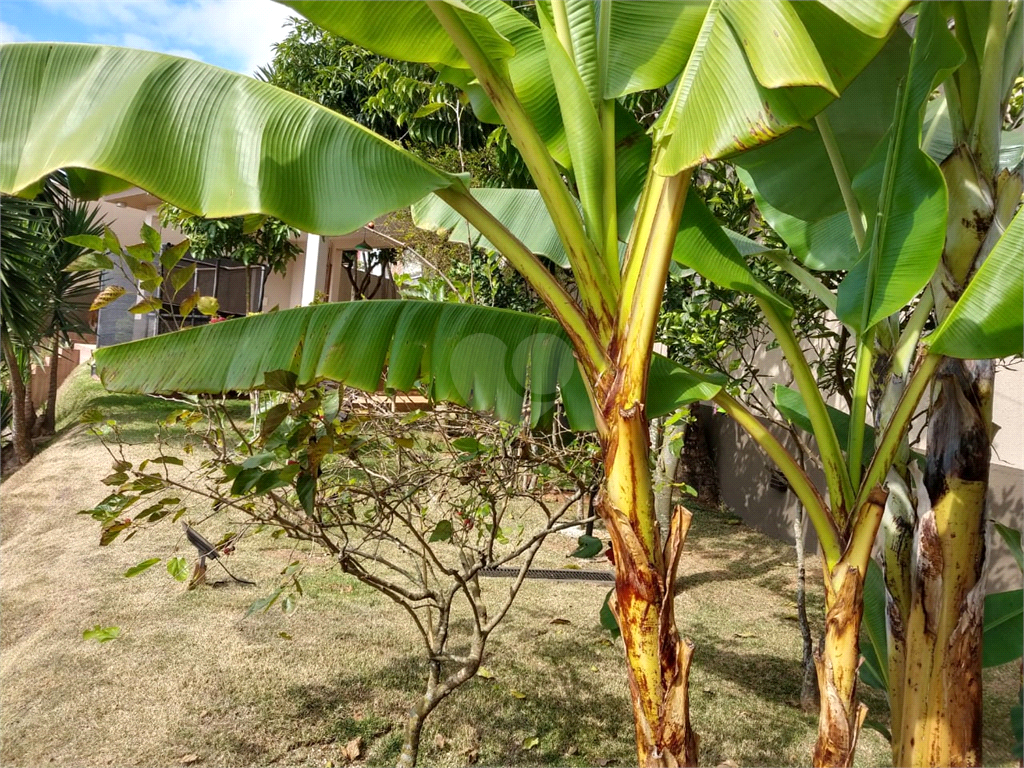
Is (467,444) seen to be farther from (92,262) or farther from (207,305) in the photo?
(92,262)

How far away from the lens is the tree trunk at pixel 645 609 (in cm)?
219

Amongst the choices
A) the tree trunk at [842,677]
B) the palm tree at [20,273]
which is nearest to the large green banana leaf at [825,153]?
the tree trunk at [842,677]

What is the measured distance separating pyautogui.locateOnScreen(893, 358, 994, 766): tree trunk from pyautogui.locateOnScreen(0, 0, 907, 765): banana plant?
34 centimetres

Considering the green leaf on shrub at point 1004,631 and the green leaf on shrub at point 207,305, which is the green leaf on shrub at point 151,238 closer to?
the green leaf on shrub at point 207,305

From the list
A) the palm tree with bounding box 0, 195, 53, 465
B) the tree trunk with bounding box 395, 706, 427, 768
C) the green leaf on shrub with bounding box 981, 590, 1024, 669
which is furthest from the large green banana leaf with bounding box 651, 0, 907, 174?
the palm tree with bounding box 0, 195, 53, 465

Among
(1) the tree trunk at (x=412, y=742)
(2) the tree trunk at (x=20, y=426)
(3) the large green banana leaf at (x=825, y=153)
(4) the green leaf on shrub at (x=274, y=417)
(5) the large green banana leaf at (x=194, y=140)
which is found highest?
(3) the large green banana leaf at (x=825, y=153)

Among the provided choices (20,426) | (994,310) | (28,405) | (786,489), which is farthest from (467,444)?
(28,405)

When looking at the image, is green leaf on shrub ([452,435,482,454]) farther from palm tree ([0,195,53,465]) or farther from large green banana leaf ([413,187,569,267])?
palm tree ([0,195,53,465])

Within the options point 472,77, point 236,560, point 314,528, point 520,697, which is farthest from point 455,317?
point 236,560

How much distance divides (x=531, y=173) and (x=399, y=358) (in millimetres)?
875

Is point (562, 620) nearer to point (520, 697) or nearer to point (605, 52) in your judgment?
point (520, 697)

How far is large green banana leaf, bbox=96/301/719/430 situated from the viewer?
254 centimetres

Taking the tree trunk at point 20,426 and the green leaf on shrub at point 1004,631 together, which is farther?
the tree trunk at point 20,426

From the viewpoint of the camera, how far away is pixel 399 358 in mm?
2771
